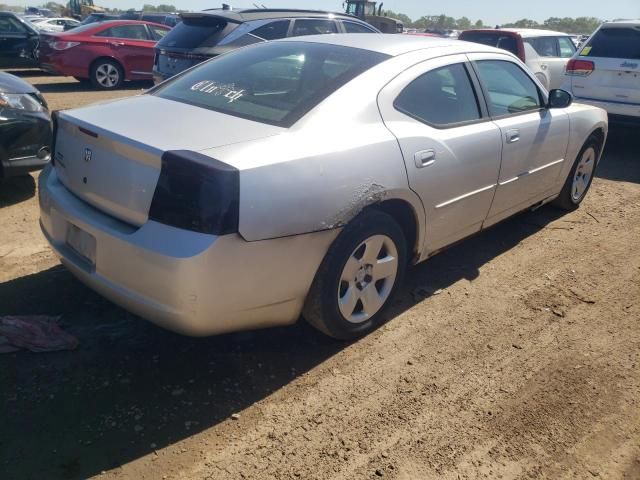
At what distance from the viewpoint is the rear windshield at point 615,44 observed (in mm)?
7707

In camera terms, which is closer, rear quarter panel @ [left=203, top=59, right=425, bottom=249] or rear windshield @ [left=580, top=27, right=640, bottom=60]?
rear quarter panel @ [left=203, top=59, right=425, bottom=249]

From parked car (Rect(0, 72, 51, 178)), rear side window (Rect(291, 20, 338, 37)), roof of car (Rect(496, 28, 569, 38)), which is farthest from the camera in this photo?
roof of car (Rect(496, 28, 569, 38))

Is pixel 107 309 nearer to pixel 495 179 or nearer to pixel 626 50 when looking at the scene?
pixel 495 179

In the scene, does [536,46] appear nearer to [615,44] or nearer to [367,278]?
[615,44]

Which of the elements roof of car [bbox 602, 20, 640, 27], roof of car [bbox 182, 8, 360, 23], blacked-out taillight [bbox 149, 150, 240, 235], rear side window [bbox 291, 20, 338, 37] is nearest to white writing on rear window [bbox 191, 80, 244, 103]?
blacked-out taillight [bbox 149, 150, 240, 235]

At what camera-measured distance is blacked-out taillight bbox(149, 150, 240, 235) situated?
2414 mm

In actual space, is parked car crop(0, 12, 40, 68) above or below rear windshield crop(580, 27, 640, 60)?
below

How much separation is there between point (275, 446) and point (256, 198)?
1090 mm

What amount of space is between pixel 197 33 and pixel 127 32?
5625mm

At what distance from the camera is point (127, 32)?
501 inches

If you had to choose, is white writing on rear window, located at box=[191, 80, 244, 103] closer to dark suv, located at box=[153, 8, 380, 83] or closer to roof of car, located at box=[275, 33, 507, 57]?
roof of car, located at box=[275, 33, 507, 57]

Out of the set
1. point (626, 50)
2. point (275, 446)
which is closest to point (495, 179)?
point (275, 446)

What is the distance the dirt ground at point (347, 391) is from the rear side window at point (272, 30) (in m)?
4.92

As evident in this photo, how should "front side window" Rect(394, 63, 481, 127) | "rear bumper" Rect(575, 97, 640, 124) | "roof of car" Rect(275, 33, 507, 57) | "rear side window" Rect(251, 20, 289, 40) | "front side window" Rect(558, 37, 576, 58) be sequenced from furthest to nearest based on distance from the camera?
"front side window" Rect(558, 37, 576, 58), "rear side window" Rect(251, 20, 289, 40), "rear bumper" Rect(575, 97, 640, 124), "roof of car" Rect(275, 33, 507, 57), "front side window" Rect(394, 63, 481, 127)
